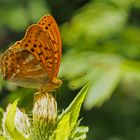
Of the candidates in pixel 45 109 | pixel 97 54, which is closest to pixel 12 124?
pixel 45 109

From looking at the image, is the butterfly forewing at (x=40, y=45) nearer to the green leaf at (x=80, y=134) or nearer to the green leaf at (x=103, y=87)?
the green leaf at (x=80, y=134)

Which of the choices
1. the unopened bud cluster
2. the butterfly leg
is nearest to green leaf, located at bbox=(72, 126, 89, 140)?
the unopened bud cluster

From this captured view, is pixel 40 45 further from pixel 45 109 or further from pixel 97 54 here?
pixel 97 54

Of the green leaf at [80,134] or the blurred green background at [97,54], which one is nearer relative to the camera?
the green leaf at [80,134]

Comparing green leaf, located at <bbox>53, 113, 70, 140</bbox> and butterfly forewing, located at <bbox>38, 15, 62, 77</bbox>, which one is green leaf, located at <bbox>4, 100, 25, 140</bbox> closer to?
green leaf, located at <bbox>53, 113, 70, 140</bbox>

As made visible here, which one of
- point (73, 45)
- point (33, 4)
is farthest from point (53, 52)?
point (33, 4)

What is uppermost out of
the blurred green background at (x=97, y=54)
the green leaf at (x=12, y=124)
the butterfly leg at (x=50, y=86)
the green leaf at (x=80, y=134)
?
the green leaf at (x=12, y=124)

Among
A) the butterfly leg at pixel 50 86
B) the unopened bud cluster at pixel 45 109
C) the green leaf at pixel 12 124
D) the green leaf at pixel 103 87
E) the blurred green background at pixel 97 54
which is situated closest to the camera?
the green leaf at pixel 12 124

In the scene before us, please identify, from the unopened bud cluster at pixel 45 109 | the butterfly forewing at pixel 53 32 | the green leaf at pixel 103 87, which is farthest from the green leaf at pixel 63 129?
the green leaf at pixel 103 87
